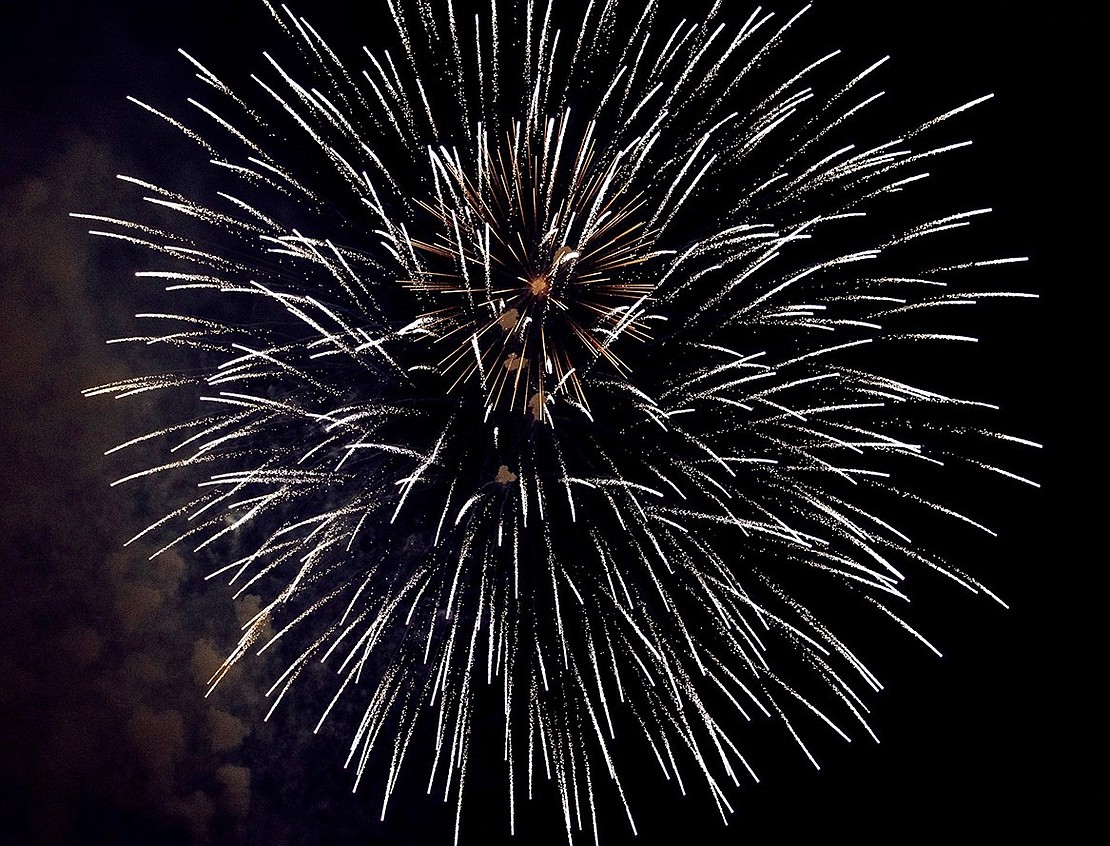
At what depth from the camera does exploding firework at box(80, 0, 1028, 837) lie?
3.44 meters

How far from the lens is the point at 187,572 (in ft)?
13.5

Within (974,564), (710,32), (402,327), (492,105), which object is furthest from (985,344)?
(402,327)

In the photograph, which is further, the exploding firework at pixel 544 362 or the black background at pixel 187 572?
the black background at pixel 187 572

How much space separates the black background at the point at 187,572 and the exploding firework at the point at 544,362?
33cm

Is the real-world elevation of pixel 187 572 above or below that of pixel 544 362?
above

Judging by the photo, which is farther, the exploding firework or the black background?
the black background

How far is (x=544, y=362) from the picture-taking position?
3.46 m

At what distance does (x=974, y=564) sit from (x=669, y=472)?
2580mm

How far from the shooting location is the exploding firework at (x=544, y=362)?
11.3 ft

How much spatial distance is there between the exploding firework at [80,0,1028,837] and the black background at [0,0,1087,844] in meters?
0.33

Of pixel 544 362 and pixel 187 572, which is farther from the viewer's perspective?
pixel 187 572

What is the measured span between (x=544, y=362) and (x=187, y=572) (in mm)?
2954

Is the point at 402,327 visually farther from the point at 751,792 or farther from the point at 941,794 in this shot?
the point at 941,794

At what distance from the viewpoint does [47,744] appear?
4.23m
